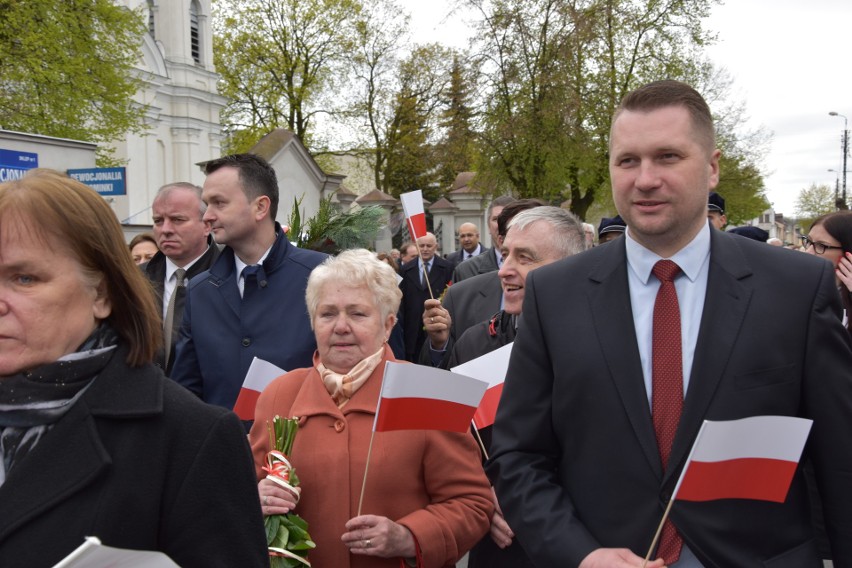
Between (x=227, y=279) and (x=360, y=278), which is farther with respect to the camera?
(x=227, y=279)

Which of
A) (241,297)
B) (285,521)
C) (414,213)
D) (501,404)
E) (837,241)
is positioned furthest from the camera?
(414,213)

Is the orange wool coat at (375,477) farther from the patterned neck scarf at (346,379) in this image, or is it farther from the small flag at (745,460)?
the small flag at (745,460)

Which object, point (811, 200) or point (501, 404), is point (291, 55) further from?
point (811, 200)

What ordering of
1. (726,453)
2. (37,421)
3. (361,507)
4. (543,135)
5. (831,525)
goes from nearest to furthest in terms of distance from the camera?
(37,421)
(726,453)
(831,525)
(361,507)
(543,135)

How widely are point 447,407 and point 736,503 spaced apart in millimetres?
1122

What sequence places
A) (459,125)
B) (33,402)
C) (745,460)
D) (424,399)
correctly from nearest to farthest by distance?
(33,402) → (745,460) → (424,399) → (459,125)

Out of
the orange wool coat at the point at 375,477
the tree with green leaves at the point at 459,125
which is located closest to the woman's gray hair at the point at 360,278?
the orange wool coat at the point at 375,477

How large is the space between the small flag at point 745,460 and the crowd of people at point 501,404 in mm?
95

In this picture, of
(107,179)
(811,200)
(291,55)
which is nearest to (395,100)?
(291,55)

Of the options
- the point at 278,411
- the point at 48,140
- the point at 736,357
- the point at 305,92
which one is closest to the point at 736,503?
the point at 736,357

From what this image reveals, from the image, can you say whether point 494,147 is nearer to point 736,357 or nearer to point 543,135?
point 543,135

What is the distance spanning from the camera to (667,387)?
2445 mm

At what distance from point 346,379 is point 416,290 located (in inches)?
295

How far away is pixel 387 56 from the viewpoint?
44.5 m
